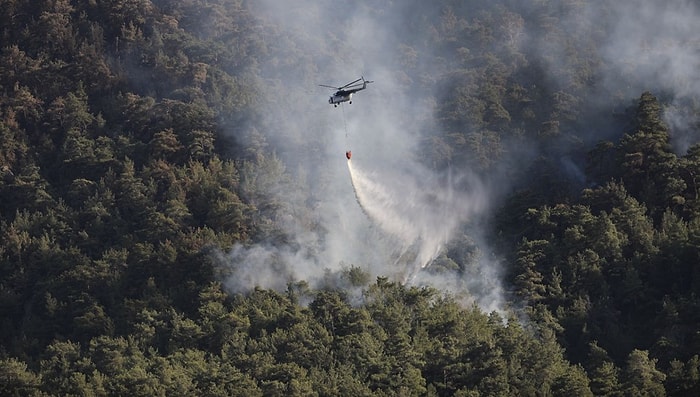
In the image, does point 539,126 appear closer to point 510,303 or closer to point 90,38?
point 510,303

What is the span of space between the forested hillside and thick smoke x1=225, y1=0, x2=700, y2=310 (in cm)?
33

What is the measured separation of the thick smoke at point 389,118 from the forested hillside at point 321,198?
33 centimetres

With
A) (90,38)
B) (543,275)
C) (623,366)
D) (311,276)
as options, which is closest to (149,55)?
(90,38)

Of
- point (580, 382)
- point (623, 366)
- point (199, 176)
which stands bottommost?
point (580, 382)

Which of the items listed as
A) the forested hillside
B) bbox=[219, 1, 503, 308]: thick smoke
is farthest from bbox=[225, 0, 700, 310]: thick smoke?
the forested hillside

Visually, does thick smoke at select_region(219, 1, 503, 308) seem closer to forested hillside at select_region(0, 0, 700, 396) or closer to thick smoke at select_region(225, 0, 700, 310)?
thick smoke at select_region(225, 0, 700, 310)

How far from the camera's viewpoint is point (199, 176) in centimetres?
10175

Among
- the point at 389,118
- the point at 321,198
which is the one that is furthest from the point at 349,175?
the point at 389,118

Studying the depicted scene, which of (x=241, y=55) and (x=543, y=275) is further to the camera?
(x=241, y=55)

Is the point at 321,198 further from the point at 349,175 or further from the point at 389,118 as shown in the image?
the point at 389,118

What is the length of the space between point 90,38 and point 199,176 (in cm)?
2186

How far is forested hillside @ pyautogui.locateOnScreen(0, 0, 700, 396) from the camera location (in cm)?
8050

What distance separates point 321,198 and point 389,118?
45.8 ft

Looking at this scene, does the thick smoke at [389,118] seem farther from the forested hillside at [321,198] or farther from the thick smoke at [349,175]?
the forested hillside at [321,198]
